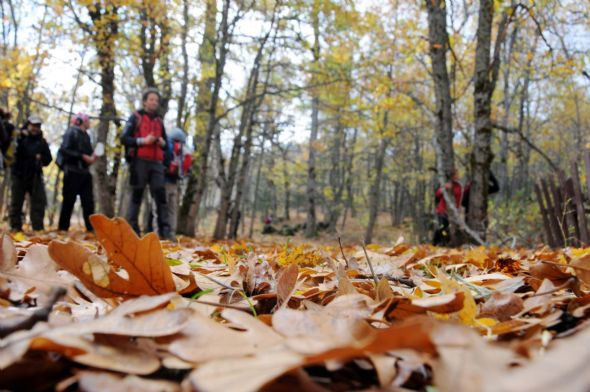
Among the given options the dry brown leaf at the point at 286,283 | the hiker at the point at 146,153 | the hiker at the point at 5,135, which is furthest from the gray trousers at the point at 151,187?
the dry brown leaf at the point at 286,283

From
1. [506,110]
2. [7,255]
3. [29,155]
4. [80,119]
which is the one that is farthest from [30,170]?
[506,110]

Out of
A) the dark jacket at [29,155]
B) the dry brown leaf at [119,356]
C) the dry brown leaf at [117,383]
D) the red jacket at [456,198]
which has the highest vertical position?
the dark jacket at [29,155]

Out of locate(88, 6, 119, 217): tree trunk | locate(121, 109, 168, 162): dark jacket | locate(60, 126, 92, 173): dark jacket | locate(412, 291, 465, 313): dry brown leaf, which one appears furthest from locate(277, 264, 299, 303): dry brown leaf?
locate(88, 6, 119, 217): tree trunk

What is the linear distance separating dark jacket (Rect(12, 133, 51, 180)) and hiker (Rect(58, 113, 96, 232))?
0.68m

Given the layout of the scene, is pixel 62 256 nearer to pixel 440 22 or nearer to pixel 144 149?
pixel 144 149

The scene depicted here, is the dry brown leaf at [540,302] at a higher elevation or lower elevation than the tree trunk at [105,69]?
lower

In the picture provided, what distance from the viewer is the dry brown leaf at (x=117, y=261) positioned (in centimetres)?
84

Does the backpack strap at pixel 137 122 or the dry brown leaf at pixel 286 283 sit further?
the backpack strap at pixel 137 122

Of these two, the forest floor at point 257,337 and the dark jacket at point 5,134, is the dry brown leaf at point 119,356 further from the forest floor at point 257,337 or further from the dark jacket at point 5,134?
the dark jacket at point 5,134

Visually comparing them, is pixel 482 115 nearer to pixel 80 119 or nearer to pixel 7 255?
pixel 80 119

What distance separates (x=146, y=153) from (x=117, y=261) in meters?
5.50

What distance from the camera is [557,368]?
0.32 m

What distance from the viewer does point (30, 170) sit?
24.5 feet

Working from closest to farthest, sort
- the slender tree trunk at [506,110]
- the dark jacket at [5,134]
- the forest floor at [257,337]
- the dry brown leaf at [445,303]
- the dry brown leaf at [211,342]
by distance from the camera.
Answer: the forest floor at [257,337] < the dry brown leaf at [211,342] < the dry brown leaf at [445,303] < the dark jacket at [5,134] < the slender tree trunk at [506,110]
